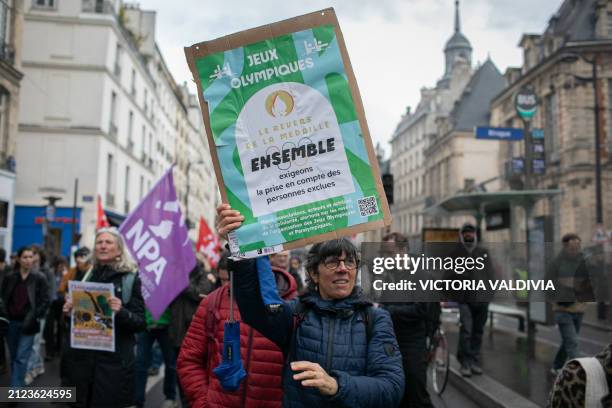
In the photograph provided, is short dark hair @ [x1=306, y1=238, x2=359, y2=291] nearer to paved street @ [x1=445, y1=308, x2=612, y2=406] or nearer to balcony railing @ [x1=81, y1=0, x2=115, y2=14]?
paved street @ [x1=445, y1=308, x2=612, y2=406]

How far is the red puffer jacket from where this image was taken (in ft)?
9.73

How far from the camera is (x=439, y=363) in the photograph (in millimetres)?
7676

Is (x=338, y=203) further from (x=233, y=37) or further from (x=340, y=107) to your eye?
(x=233, y=37)

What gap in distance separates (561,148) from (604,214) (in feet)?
13.8

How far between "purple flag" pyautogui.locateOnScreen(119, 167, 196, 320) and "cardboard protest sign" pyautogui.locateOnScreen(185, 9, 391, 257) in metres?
4.06

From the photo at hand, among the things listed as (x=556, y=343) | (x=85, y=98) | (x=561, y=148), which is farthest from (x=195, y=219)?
(x=556, y=343)

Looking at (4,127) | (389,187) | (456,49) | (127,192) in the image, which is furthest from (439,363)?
(456,49)

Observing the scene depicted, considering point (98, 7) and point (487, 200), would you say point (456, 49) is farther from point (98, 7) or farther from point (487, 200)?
point (487, 200)

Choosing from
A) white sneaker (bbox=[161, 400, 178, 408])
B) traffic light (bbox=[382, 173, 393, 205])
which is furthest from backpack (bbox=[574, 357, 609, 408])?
traffic light (bbox=[382, 173, 393, 205])

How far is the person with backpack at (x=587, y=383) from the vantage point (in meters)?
1.74

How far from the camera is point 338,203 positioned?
2434 mm

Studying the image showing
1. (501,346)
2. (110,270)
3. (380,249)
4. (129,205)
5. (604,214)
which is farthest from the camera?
(129,205)

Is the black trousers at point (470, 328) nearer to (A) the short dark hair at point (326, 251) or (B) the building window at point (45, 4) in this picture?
(A) the short dark hair at point (326, 251)

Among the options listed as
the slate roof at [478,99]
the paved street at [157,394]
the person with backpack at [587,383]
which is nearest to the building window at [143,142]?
the slate roof at [478,99]
